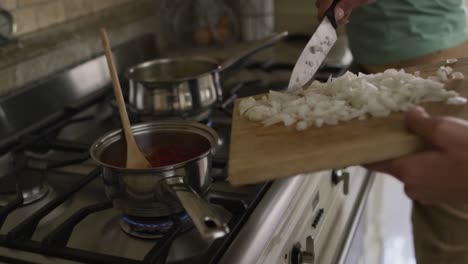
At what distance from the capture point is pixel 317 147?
625mm

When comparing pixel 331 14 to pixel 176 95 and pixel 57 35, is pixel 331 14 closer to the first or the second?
pixel 176 95

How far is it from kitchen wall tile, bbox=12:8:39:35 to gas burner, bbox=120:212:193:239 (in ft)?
1.81

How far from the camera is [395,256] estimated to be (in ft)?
6.01

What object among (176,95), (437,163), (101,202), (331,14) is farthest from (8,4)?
(437,163)

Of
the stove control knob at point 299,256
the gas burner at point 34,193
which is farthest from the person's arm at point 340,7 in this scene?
the gas burner at point 34,193

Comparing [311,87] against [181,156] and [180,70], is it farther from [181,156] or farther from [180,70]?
[180,70]

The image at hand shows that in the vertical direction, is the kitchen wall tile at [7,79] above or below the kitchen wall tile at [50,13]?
below

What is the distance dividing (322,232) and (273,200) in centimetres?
24

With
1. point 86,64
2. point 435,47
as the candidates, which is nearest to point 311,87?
point 435,47

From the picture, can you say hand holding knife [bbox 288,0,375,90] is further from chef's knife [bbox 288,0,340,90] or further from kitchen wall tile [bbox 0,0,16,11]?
kitchen wall tile [bbox 0,0,16,11]

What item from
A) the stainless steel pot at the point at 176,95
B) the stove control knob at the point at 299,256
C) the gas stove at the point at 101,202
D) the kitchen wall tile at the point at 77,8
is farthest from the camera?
the kitchen wall tile at the point at 77,8

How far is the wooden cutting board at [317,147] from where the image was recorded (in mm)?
608

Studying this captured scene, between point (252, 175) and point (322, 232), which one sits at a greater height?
point (252, 175)

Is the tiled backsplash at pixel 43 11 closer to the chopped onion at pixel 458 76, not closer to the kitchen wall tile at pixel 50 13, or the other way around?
the kitchen wall tile at pixel 50 13
